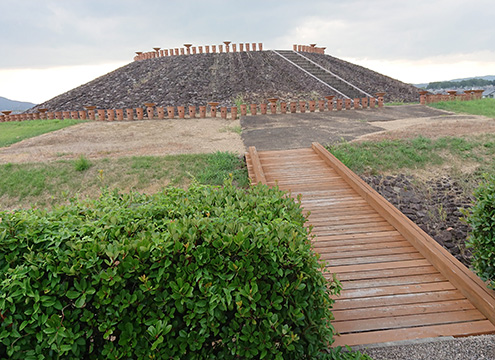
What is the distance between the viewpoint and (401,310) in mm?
3439

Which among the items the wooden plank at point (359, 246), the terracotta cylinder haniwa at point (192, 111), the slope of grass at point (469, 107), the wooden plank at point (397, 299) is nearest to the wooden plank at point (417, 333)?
the wooden plank at point (397, 299)

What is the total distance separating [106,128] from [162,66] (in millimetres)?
12275

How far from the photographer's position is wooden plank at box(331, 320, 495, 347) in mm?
3062

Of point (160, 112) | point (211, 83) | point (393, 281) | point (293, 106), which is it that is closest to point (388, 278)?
point (393, 281)

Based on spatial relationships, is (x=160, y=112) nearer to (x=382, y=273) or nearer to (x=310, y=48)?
(x=382, y=273)

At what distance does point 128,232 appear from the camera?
254 centimetres

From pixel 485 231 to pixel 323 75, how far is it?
2197 centimetres

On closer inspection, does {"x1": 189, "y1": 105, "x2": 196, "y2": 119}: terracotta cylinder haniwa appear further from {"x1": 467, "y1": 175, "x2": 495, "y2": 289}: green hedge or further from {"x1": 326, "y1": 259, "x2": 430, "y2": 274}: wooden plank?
{"x1": 467, "y1": 175, "x2": 495, "y2": 289}: green hedge

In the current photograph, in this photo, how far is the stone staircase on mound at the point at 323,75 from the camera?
20.9 metres

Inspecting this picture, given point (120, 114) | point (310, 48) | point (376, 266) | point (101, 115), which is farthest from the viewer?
point (310, 48)

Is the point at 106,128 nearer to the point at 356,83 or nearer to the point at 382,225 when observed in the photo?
the point at 382,225

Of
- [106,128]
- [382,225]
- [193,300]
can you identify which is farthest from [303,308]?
[106,128]

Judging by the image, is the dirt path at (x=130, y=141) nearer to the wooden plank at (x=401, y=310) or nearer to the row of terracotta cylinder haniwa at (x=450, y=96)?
the wooden plank at (x=401, y=310)

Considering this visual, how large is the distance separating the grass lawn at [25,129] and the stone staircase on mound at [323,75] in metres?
14.7
